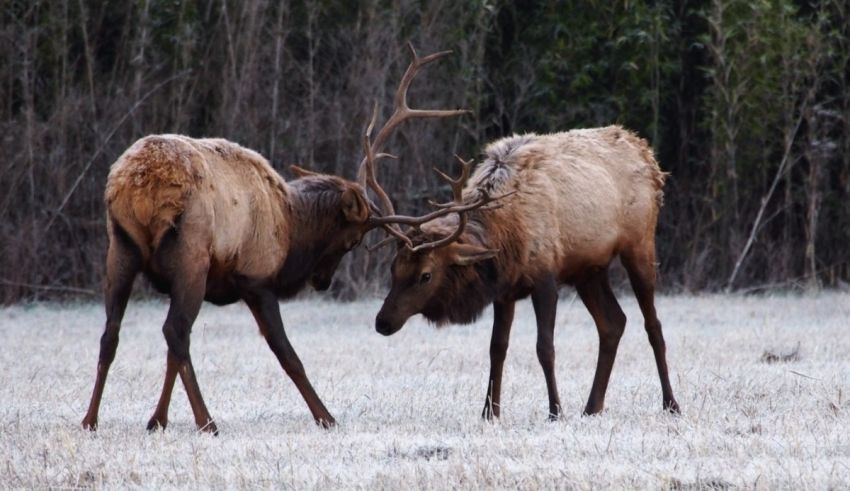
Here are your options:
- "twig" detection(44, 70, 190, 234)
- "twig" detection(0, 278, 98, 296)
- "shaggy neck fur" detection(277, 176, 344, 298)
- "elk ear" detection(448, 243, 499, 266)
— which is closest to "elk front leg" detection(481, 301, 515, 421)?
"elk ear" detection(448, 243, 499, 266)

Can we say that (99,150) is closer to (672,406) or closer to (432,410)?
(432,410)

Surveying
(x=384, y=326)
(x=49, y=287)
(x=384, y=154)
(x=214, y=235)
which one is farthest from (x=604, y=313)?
(x=49, y=287)

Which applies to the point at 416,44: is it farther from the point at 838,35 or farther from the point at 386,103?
the point at 838,35

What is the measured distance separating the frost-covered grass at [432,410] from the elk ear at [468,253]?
0.92 metres

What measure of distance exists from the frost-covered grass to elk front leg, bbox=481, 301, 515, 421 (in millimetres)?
151

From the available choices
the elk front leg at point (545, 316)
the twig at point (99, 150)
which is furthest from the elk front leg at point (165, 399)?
the twig at point (99, 150)

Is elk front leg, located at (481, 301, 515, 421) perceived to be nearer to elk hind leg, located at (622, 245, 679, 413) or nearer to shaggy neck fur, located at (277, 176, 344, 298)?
elk hind leg, located at (622, 245, 679, 413)

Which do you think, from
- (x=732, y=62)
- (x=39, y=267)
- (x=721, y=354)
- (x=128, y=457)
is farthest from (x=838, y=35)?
(x=128, y=457)

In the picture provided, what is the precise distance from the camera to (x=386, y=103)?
59.2 feet

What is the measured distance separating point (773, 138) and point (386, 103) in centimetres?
510

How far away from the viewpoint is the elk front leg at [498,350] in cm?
881

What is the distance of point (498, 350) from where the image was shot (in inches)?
350

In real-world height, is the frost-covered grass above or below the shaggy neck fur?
below

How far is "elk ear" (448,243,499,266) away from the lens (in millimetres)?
8594
